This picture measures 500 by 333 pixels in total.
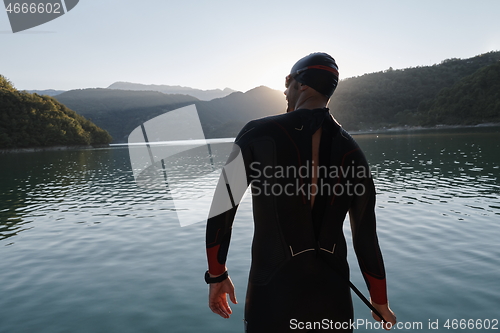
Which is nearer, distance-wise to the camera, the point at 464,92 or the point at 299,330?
the point at 299,330

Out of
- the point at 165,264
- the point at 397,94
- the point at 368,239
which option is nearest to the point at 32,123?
the point at 165,264

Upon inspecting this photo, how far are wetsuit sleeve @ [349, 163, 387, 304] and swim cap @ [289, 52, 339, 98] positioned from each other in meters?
0.57

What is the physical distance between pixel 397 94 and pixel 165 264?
167057 mm

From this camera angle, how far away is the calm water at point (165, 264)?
549cm

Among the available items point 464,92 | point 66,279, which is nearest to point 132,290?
point 66,279

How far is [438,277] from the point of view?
6.74m

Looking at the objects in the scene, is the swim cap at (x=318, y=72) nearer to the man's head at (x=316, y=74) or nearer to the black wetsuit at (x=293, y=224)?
the man's head at (x=316, y=74)

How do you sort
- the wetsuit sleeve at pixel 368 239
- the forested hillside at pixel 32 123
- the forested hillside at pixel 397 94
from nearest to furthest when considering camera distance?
the wetsuit sleeve at pixel 368 239 < the forested hillside at pixel 32 123 < the forested hillside at pixel 397 94

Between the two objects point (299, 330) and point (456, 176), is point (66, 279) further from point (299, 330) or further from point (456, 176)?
point (456, 176)

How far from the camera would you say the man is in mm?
1840

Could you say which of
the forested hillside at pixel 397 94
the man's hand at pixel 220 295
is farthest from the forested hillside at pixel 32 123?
the man's hand at pixel 220 295

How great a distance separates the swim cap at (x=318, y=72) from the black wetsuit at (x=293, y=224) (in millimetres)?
161

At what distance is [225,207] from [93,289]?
5.68 metres

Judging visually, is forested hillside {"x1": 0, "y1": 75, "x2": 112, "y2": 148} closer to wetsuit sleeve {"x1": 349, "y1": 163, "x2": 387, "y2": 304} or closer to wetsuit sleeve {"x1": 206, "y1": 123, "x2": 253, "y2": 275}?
wetsuit sleeve {"x1": 206, "y1": 123, "x2": 253, "y2": 275}
